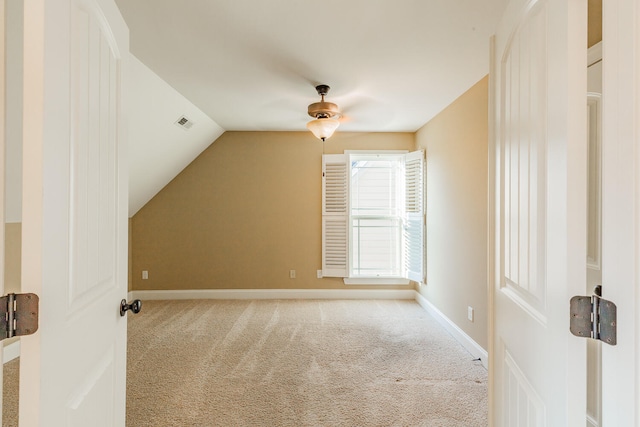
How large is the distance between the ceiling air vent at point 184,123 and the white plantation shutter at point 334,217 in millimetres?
1871

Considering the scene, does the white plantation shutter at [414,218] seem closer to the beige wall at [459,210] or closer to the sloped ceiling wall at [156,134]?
the beige wall at [459,210]

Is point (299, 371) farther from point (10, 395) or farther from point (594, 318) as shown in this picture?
point (594, 318)

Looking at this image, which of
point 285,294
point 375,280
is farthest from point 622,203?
point 285,294

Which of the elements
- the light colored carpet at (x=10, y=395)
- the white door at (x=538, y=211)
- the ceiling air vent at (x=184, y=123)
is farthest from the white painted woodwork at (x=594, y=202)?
the ceiling air vent at (x=184, y=123)

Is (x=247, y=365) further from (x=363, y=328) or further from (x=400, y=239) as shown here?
(x=400, y=239)

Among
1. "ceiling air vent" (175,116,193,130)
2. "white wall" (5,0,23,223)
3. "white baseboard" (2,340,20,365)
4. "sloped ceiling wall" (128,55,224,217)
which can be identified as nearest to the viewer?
"white wall" (5,0,23,223)

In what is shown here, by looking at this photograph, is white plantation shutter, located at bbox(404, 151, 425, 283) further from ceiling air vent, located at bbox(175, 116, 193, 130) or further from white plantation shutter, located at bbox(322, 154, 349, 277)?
ceiling air vent, located at bbox(175, 116, 193, 130)

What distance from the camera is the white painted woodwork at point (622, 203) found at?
61cm

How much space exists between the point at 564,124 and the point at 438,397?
227 centimetres

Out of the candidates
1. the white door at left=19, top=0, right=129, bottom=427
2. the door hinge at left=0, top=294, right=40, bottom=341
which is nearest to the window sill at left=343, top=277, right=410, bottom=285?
the white door at left=19, top=0, right=129, bottom=427

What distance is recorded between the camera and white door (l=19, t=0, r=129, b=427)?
2.32ft

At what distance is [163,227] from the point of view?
193 inches

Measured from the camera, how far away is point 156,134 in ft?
11.6

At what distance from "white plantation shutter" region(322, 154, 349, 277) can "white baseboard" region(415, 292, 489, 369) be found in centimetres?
125
